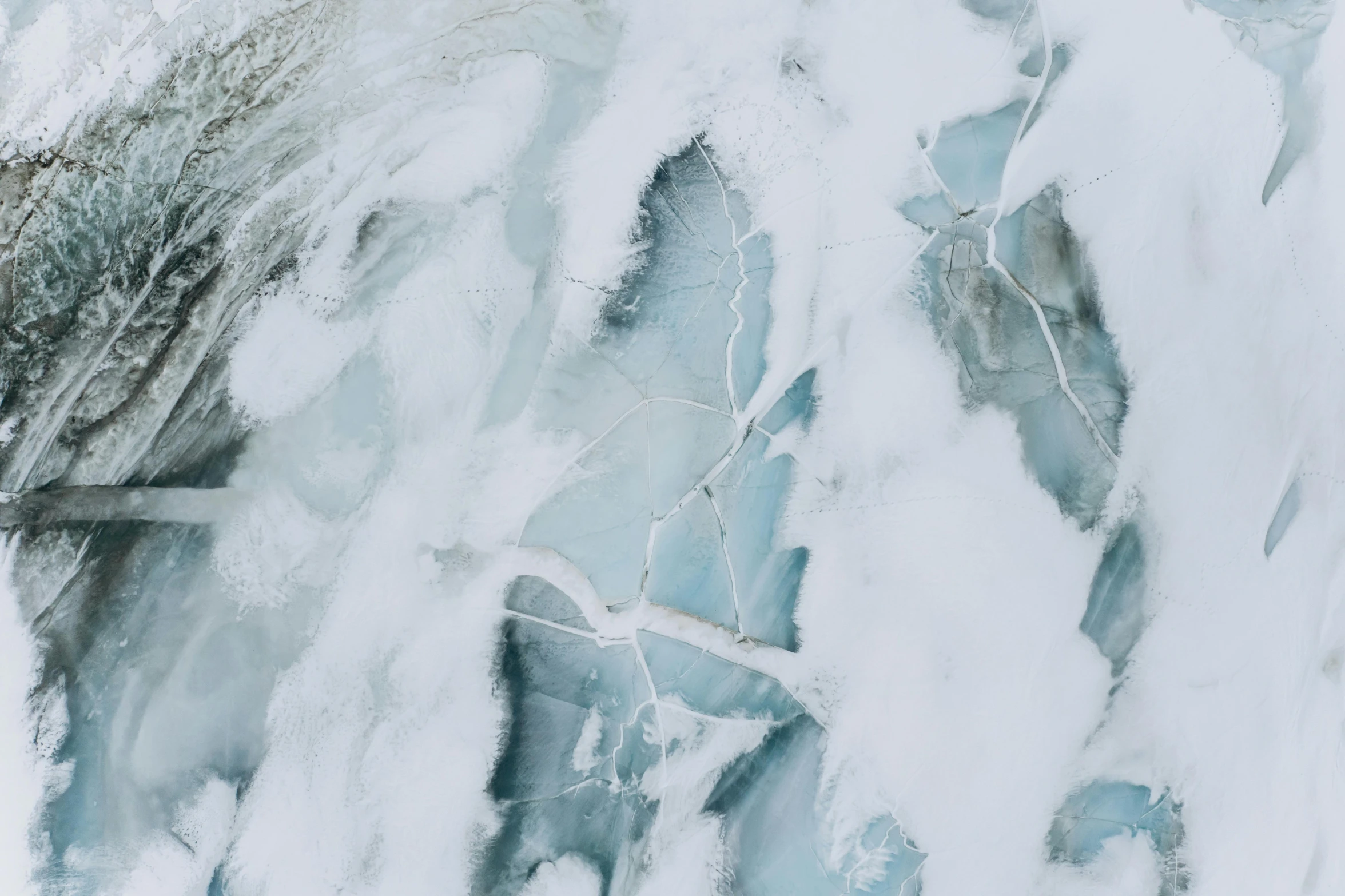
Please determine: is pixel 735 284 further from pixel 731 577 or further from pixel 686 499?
pixel 731 577

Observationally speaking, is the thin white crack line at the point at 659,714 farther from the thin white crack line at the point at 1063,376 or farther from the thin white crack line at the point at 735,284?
the thin white crack line at the point at 1063,376

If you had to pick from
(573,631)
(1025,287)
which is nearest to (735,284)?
(1025,287)

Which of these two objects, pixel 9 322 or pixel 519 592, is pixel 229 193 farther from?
pixel 519 592

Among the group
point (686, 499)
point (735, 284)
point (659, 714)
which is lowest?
point (659, 714)

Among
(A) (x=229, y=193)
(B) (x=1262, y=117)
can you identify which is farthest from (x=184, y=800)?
(B) (x=1262, y=117)

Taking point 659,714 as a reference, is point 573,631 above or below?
above

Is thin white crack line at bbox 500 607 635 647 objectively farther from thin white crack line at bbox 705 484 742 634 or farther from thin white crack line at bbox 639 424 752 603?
thin white crack line at bbox 705 484 742 634
